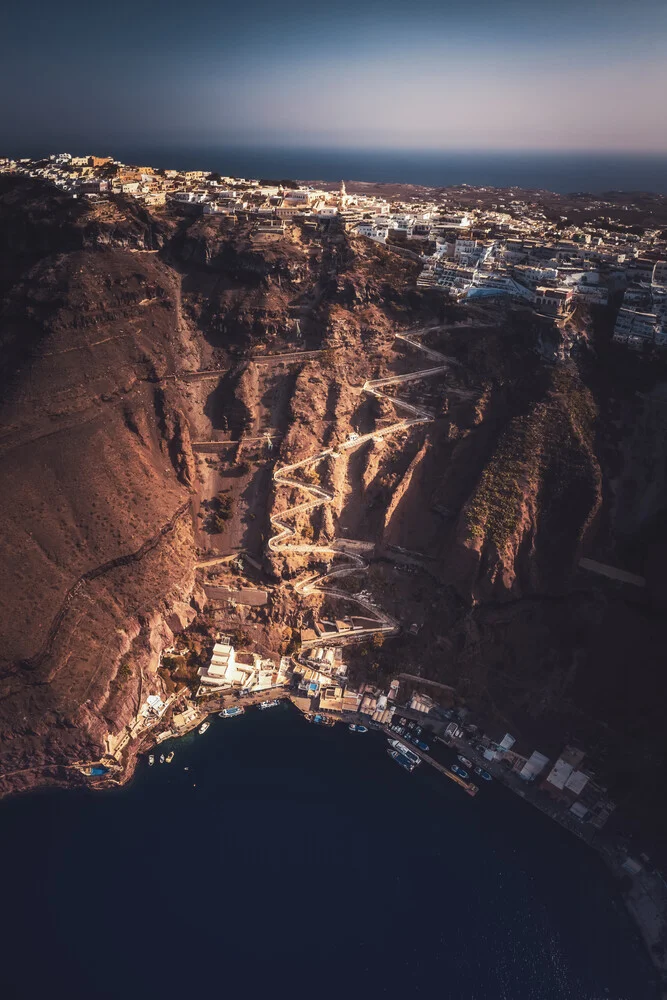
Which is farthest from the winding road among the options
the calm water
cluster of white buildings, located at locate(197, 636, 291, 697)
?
the calm water

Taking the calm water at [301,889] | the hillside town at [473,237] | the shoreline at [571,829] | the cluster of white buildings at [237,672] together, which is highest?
the hillside town at [473,237]

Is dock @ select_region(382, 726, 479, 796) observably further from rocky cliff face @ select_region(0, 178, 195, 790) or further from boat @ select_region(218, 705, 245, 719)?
rocky cliff face @ select_region(0, 178, 195, 790)

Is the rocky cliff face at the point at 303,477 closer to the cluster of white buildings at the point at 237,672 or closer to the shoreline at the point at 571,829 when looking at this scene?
the cluster of white buildings at the point at 237,672

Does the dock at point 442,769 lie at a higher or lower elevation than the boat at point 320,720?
lower

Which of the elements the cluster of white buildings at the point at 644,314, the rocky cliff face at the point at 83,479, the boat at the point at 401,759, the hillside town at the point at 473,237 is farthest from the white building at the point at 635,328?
the rocky cliff face at the point at 83,479

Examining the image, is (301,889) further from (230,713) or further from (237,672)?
(237,672)

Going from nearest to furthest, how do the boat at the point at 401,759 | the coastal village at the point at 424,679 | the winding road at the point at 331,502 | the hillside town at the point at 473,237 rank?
the coastal village at the point at 424,679, the boat at the point at 401,759, the winding road at the point at 331,502, the hillside town at the point at 473,237

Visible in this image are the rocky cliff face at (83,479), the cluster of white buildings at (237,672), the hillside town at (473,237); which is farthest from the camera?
the hillside town at (473,237)
